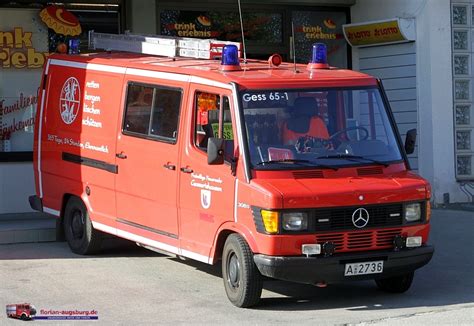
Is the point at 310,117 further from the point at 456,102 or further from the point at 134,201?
the point at 456,102

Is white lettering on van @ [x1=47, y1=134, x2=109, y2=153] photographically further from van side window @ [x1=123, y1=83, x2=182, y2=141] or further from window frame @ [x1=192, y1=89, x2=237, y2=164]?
A: window frame @ [x1=192, y1=89, x2=237, y2=164]

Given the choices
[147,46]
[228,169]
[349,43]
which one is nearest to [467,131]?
[349,43]

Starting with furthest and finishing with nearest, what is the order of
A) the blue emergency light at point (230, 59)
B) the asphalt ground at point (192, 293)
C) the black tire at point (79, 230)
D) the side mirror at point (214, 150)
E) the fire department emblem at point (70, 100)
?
the fire department emblem at point (70, 100)
the black tire at point (79, 230)
the blue emergency light at point (230, 59)
the side mirror at point (214, 150)
the asphalt ground at point (192, 293)

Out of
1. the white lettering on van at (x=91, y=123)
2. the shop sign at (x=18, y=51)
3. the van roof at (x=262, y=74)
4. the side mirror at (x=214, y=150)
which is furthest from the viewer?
the shop sign at (x=18, y=51)

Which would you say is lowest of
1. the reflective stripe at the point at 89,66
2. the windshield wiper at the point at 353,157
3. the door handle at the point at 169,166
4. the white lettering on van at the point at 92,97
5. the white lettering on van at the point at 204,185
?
the white lettering on van at the point at 204,185

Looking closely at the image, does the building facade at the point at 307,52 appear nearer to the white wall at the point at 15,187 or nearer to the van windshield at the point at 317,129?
the white wall at the point at 15,187

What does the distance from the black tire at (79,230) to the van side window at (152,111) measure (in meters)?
1.51

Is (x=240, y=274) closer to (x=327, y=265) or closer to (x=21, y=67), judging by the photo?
(x=327, y=265)

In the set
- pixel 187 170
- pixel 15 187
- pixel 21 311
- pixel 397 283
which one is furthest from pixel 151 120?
pixel 15 187

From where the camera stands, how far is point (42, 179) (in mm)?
11406

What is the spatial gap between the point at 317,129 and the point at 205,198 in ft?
4.13

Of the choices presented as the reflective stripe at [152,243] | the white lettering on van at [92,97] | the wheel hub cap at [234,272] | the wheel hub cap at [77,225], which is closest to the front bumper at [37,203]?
the wheel hub cap at [77,225]

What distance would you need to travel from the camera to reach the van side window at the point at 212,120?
27.4ft

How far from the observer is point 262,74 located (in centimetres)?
870
